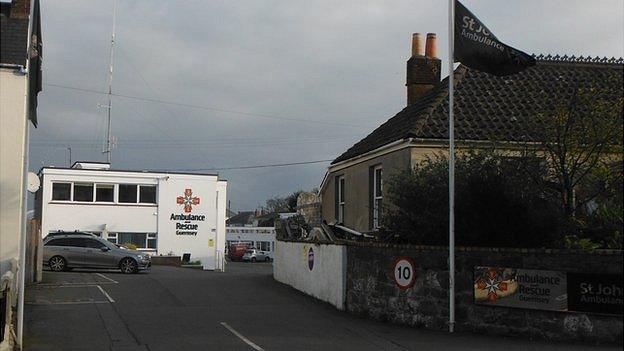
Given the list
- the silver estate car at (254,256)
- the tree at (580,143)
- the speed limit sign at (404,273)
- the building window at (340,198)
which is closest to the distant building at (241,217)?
the silver estate car at (254,256)

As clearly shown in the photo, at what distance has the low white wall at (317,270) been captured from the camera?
17.2 m

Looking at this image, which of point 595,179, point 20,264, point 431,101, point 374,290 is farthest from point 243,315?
point 431,101

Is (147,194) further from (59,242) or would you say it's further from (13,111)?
(13,111)

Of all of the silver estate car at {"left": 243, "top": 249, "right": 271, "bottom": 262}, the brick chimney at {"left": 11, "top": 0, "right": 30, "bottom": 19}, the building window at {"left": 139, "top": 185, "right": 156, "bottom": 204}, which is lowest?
the silver estate car at {"left": 243, "top": 249, "right": 271, "bottom": 262}

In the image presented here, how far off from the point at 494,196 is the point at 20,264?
875cm

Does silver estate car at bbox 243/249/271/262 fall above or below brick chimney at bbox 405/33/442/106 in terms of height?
below

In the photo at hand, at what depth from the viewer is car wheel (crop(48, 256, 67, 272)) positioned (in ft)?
99.2

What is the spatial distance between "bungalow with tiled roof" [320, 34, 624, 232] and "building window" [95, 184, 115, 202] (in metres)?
30.6

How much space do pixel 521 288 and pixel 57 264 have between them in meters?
22.4

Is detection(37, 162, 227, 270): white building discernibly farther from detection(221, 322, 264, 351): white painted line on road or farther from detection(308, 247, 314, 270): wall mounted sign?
detection(221, 322, 264, 351): white painted line on road

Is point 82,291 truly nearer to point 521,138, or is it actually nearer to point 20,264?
point 20,264

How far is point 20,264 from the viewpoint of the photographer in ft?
38.4

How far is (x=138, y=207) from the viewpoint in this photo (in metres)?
53.6

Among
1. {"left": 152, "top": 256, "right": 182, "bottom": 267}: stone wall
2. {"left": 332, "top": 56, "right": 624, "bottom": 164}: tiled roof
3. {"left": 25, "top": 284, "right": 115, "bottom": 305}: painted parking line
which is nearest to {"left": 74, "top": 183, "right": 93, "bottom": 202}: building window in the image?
{"left": 152, "top": 256, "right": 182, "bottom": 267}: stone wall
